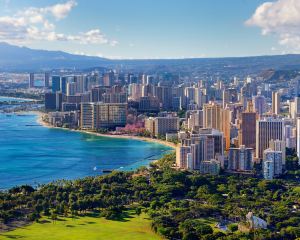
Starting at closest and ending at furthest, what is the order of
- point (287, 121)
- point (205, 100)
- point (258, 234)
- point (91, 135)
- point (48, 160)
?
point (258, 234)
point (48, 160)
point (287, 121)
point (91, 135)
point (205, 100)

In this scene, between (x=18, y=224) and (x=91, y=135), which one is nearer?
(x=18, y=224)

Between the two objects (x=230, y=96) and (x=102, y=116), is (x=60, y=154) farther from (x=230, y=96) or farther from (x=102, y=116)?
(x=230, y=96)

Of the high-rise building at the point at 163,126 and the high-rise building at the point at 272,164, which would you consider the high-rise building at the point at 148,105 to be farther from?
the high-rise building at the point at 272,164

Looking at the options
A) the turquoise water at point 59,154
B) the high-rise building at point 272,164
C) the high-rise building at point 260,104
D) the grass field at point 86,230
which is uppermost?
the high-rise building at point 260,104

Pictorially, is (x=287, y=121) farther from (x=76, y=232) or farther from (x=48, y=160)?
(x=76, y=232)

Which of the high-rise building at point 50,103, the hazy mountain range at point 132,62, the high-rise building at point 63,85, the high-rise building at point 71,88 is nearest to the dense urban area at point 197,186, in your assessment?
the high-rise building at point 50,103

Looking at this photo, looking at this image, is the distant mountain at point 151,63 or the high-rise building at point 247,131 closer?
the high-rise building at point 247,131

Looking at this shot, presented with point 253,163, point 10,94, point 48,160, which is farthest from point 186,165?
point 10,94

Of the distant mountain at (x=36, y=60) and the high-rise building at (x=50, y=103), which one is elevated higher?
the distant mountain at (x=36, y=60)
